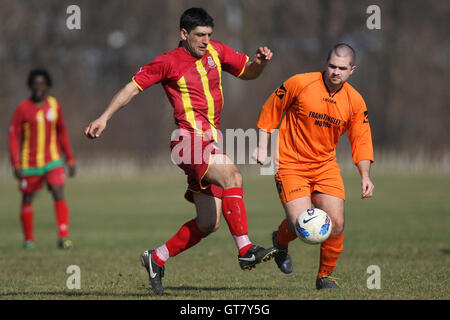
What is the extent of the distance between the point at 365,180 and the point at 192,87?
66.7 inches

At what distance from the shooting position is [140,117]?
47.1 metres

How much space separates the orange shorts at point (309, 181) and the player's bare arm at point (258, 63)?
91 centimetres

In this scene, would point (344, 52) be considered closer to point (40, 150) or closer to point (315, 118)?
point (315, 118)

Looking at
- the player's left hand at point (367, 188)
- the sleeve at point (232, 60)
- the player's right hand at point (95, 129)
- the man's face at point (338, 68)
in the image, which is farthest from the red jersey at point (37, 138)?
the player's left hand at point (367, 188)

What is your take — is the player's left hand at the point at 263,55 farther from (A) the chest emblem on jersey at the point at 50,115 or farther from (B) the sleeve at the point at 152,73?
(A) the chest emblem on jersey at the point at 50,115

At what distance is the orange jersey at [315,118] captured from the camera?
671cm

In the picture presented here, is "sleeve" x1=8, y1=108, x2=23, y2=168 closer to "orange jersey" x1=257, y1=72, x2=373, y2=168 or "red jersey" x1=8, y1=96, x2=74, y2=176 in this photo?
"red jersey" x1=8, y1=96, x2=74, y2=176

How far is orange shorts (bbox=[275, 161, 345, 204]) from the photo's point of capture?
→ 6.68 meters

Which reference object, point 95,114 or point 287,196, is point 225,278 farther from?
point 95,114

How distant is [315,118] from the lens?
6.73 metres

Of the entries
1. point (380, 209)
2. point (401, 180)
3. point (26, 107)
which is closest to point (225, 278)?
point (26, 107)

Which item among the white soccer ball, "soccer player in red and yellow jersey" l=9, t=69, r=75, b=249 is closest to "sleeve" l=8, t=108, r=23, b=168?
"soccer player in red and yellow jersey" l=9, t=69, r=75, b=249

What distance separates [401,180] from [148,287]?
21807mm

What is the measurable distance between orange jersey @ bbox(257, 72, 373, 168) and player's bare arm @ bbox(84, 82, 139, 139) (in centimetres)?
123
